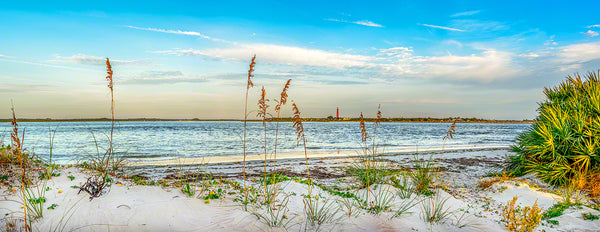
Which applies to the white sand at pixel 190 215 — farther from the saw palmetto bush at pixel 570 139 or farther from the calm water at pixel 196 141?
the saw palmetto bush at pixel 570 139

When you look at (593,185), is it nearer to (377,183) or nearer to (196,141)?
(377,183)

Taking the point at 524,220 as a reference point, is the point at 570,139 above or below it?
above

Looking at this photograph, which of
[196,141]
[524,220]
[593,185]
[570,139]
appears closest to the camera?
[524,220]

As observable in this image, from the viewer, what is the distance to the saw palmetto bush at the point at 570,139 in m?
7.32

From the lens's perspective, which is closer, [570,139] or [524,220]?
[524,220]

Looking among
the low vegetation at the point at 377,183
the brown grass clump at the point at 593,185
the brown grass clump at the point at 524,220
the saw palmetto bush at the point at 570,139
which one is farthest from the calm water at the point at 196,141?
the brown grass clump at the point at 524,220

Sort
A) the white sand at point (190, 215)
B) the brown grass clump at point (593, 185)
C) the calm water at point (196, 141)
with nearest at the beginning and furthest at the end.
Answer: the white sand at point (190, 215) → the brown grass clump at point (593, 185) → the calm water at point (196, 141)

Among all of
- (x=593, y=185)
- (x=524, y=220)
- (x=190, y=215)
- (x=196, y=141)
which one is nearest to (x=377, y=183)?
(x=524, y=220)

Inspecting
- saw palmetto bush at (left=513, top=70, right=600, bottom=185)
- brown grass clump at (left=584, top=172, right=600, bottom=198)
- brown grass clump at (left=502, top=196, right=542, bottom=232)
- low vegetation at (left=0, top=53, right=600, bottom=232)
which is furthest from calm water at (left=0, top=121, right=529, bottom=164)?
brown grass clump at (left=502, top=196, right=542, bottom=232)

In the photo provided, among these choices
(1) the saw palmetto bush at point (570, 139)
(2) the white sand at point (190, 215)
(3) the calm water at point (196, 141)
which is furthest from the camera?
(3) the calm water at point (196, 141)

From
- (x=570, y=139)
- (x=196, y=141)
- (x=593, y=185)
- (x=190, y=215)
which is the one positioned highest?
(x=570, y=139)

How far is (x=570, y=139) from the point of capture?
300 inches

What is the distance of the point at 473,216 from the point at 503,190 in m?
2.43

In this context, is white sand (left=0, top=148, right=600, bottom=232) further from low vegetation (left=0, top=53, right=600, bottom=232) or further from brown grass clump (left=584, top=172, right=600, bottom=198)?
brown grass clump (left=584, top=172, right=600, bottom=198)
